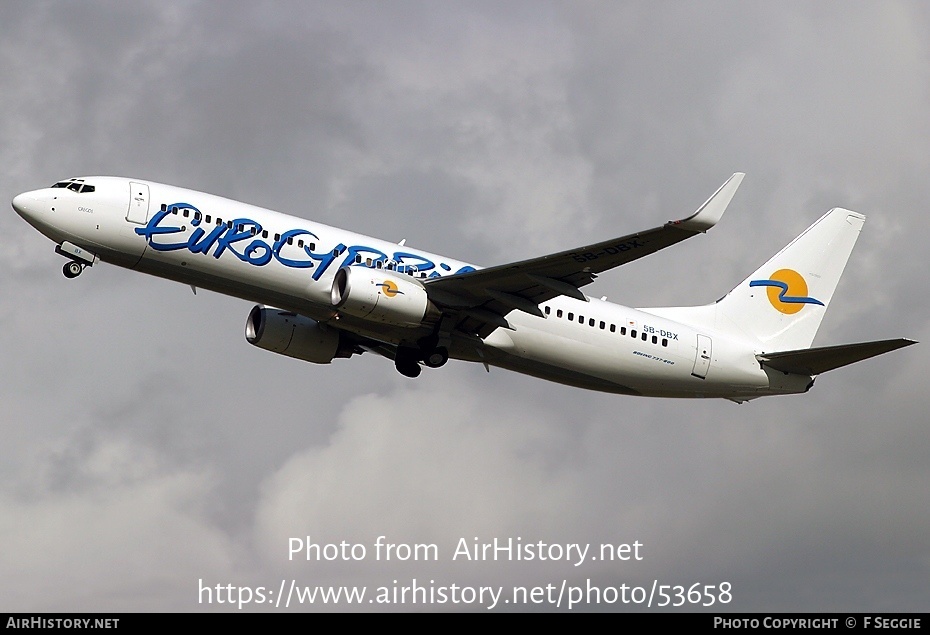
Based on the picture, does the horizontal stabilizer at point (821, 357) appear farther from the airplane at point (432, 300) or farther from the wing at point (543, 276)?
the wing at point (543, 276)

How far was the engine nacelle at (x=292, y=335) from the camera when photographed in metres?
46.8

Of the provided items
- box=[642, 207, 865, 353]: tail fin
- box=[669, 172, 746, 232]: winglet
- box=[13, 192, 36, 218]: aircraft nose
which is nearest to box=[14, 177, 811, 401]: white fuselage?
box=[13, 192, 36, 218]: aircraft nose

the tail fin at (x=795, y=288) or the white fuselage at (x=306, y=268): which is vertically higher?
the tail fin at (x=795, y=288)

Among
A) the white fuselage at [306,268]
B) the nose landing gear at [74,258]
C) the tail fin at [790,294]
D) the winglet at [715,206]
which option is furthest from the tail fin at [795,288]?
the nose landing gear at [74,258]

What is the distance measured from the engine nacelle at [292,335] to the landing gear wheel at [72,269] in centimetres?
769

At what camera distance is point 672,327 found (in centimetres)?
4678

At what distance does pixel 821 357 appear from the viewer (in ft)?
150

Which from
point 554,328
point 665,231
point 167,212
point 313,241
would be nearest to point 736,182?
point 665,231

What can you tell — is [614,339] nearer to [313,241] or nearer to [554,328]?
[554,328]

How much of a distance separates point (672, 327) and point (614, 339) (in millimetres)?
2902

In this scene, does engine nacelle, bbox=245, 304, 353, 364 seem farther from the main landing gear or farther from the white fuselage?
the white fuselage

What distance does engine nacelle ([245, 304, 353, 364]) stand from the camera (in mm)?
46812
